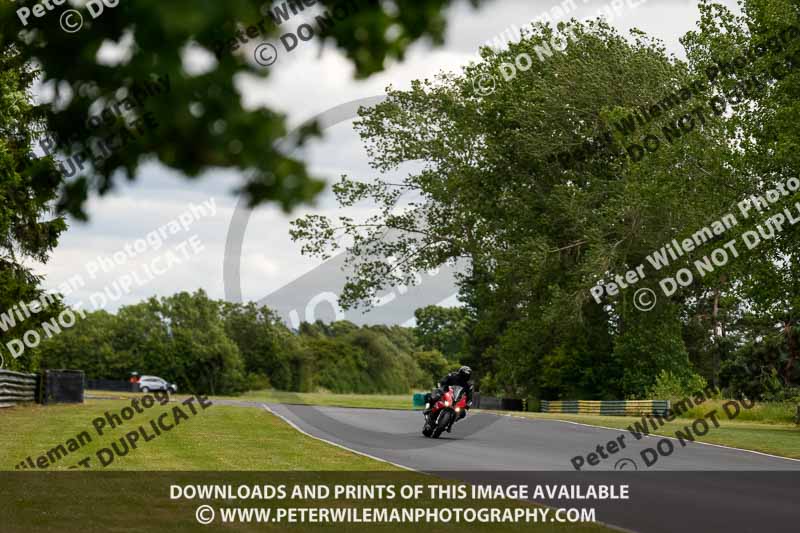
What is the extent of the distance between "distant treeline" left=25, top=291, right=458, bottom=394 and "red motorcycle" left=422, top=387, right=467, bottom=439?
16696 millimetres

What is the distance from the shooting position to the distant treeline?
41.6 metres

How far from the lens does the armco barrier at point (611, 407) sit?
41.9m

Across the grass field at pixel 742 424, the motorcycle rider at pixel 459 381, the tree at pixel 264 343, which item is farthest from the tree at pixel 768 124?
the tree at pixel 264 343

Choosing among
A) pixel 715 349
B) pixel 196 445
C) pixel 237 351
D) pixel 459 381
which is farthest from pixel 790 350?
pixel 237 351

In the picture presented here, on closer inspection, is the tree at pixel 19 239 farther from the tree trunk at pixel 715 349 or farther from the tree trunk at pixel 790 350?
the tree trunk at pixel 715 349

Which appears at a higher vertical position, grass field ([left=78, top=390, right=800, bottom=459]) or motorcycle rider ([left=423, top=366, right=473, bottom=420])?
motorcycle rider ([left=423, top=366, right=473, bottom=420])

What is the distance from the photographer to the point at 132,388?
254 ft

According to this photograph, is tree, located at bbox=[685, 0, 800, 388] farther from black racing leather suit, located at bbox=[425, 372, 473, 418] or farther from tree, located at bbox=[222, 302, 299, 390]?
tree, located at bbox=[222, 302, 299, 390]

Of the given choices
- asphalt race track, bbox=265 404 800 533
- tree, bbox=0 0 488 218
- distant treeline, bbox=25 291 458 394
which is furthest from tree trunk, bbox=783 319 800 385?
tree, bbox=0 0 488 218

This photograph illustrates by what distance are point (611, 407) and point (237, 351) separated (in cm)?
3341

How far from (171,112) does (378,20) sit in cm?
90
